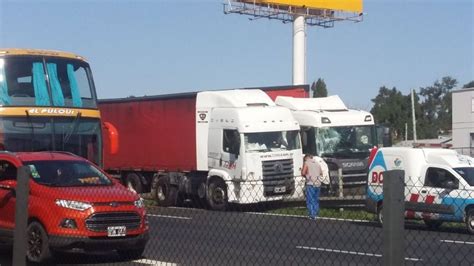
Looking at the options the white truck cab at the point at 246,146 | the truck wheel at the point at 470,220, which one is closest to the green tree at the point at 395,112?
Result: the white truck cab at the point at 246,146

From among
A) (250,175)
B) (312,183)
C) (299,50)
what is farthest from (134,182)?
(299,50)

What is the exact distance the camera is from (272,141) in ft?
80.4

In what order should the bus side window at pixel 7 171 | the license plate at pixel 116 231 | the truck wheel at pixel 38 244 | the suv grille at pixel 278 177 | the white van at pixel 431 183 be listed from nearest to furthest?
the truck wheel at pixel 38 244
the license plate at pixel 116 231
the bus side window at pixel 7 171
the white van at pixel 431 183
the suv grille at pixel 278 177

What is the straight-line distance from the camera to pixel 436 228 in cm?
1844

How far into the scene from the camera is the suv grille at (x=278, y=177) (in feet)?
76.2

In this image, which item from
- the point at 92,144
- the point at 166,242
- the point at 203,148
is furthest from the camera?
the point at 203,148

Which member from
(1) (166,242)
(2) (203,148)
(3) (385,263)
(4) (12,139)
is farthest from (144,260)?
(2) (203,148)

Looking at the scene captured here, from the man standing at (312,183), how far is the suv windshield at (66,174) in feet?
19.7

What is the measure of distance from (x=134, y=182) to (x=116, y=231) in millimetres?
16801

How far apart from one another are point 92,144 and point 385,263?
44.4ft

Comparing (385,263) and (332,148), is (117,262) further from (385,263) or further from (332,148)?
(332,148)

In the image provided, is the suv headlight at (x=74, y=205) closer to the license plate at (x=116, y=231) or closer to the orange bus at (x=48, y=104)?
the license plate at (x=116, y=231)

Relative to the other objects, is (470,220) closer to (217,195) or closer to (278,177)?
(278,177)

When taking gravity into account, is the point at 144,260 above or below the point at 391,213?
below
